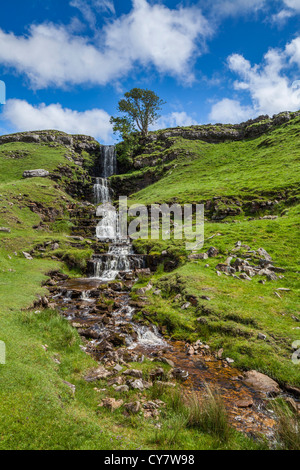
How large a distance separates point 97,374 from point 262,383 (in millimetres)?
6846

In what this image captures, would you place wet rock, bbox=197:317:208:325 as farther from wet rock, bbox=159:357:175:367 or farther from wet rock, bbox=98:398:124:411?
wet rock, bbox=98:398:124:411

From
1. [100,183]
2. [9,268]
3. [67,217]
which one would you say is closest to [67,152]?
[100,183]

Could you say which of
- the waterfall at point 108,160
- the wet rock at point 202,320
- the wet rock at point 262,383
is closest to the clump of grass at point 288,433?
the wet rock at point 262,383

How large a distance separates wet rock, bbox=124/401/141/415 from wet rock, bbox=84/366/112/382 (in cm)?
209

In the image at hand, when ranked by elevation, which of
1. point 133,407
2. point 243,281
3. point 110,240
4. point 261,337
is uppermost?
point 110,240

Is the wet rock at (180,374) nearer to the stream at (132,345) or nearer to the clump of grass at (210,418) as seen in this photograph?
the stream at (132,345)

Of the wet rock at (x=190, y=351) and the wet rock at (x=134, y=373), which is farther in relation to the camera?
the wet rock at (x=190, y=351)

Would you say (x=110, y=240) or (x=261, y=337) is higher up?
(x=110, y=240)

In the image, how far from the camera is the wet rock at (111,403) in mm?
7297

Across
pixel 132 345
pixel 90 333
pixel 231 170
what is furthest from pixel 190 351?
pixel 231 170

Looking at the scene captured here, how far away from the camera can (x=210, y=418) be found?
21.7 feet

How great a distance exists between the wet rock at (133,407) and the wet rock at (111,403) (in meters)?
0.27

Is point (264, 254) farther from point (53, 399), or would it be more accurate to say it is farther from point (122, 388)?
point (53, 399)

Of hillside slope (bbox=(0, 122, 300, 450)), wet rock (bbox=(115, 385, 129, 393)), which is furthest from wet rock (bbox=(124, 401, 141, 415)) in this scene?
wet rock (bbox=(115, 385, 129, 393))
